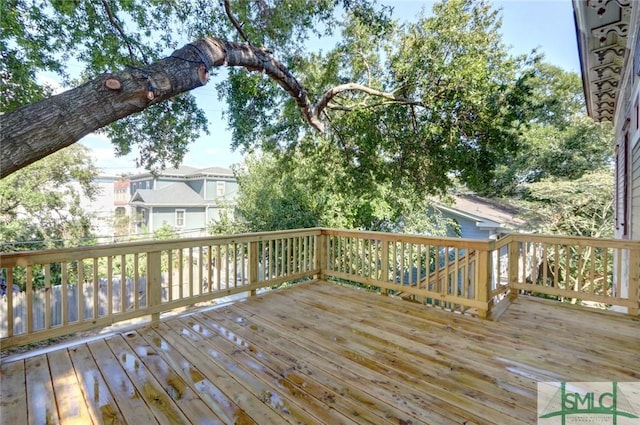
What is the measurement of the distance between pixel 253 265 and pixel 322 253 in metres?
1.25

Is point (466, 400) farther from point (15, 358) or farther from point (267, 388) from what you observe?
point (15, 358)

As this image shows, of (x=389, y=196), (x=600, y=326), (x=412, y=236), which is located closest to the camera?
(x=600, y=326)

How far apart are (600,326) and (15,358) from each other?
17.0 ft

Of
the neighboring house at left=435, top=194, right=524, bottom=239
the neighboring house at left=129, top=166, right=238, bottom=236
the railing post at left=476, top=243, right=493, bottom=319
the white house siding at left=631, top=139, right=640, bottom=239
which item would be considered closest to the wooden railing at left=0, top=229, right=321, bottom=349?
the railing post at left=476, top=243, right=493, bottom=319

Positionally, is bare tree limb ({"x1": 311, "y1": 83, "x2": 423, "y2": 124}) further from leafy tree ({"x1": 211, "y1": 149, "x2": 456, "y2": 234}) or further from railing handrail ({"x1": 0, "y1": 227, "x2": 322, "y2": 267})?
railing handrail ({"x1": 0, "y1": 227, "x2": 322, "y2": 267})

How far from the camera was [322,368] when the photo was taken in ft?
7.91

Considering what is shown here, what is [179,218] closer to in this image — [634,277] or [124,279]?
[124,279]

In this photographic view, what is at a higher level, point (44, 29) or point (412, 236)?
point (44, 29)

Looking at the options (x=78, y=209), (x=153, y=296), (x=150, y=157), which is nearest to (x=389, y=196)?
(x=150, y=157)

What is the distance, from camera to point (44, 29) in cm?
442

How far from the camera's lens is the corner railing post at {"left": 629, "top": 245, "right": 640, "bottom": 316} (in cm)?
340

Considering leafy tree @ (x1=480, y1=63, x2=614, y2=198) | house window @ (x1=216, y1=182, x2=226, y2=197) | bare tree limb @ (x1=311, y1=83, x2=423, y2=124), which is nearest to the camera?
bare tree limb @ (x1=311, y1=83, x2=423, y2=124)

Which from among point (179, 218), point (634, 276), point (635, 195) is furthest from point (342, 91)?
point (179, 218)

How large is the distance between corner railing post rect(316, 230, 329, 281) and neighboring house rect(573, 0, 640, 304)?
3.50 metres
